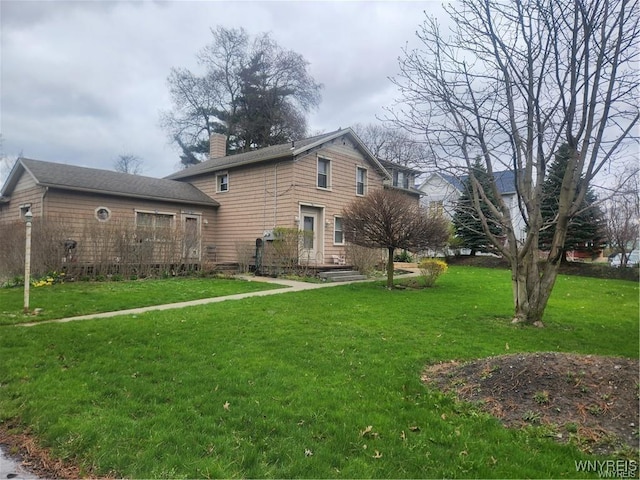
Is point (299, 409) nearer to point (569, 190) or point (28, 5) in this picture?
point (569, 190)

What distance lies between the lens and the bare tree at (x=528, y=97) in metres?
6.10

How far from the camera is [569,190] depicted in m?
6.82

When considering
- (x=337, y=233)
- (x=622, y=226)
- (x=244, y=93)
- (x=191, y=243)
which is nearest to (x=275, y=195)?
(x=337, y=233)

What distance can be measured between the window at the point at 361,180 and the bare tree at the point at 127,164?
33486 mm

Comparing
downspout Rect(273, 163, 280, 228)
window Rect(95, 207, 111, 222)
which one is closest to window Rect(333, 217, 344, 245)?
downspout Rect(273, 163, 280, 228)

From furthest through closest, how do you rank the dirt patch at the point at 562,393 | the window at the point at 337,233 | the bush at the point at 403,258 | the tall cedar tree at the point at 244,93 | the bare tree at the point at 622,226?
the tall cedar tree at the point at 244,93 < the bush at the point at 403,258 < the bare tree at the point at 622,226 < the window at the point at 337,233 < the dirt patch at the point at 562,393

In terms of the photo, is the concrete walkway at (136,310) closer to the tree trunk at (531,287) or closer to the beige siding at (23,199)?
the tree trunk at (531,287)

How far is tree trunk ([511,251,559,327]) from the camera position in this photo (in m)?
7.23

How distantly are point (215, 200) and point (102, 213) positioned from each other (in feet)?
17.0

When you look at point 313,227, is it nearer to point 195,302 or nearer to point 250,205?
point 250,205

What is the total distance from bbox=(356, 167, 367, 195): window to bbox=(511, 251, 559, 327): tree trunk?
11.7m

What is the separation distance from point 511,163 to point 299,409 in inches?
257

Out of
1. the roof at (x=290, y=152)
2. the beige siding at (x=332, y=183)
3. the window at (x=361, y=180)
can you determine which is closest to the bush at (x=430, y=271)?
the beige siding at (x=332, y=183)

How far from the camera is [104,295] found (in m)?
9.07
